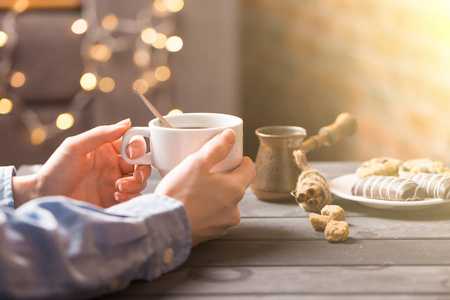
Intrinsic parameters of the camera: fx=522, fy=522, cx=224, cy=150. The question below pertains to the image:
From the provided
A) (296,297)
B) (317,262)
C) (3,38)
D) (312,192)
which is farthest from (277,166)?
(3,38)

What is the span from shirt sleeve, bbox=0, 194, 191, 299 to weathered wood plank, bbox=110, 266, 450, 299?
4cm

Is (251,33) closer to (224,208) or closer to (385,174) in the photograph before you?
(385,174)

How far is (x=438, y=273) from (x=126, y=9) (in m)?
1.86

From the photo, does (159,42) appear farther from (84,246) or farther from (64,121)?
(84,246)

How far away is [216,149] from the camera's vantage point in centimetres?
81

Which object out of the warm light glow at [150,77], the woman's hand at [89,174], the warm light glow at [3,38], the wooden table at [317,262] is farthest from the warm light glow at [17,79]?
the wooden table at [317,262]

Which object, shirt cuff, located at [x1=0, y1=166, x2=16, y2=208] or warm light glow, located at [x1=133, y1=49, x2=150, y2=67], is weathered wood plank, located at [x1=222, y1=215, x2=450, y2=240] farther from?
warm light glow, located at [x1=133, y1=49, x2=150, y2=67]

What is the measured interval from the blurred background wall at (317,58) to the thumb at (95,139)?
4.40ft

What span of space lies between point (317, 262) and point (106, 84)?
1723 millimetres

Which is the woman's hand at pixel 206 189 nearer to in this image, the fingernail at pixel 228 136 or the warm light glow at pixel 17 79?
the fingernail at pixel 228 136

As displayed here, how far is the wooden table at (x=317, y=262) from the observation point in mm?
666

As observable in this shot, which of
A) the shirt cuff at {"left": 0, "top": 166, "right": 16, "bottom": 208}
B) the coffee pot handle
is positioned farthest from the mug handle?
the coffee pot handle

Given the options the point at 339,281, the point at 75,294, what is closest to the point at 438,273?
the point at 339,281

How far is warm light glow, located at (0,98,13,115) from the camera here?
2.28 metres
